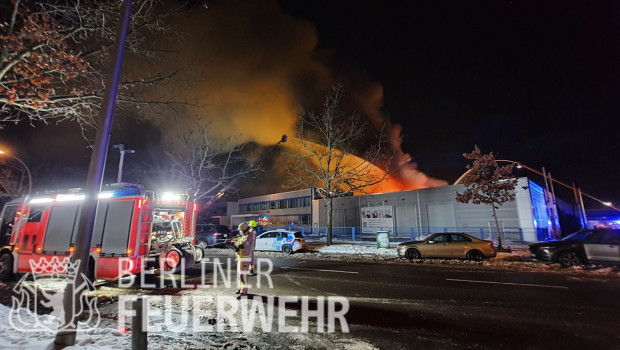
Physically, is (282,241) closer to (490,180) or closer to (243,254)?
(243,254)

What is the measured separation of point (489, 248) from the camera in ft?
41.3

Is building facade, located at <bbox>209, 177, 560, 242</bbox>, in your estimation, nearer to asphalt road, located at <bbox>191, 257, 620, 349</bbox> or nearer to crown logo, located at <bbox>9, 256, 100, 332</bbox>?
asphalt road, located at <bbox>191, 257, 620, 349</bbox>

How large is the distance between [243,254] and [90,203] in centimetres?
385

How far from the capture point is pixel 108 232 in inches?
337

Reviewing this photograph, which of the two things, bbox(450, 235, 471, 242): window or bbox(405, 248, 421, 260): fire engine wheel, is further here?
bbox(405, 248, 421, 260): fire engine wheel

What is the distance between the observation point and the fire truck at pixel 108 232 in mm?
8359

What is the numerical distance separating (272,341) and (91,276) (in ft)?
23.7

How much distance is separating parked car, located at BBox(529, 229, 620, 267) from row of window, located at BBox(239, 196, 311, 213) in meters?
34.8

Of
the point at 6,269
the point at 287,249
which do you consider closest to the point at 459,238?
the point at 287,249

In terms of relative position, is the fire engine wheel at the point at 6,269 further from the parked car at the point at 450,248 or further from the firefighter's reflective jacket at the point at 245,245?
the parked car at the point at 450,248

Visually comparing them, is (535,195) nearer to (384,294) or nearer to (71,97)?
(384,294)

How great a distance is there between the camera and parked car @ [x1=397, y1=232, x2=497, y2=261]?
1271 centimetres

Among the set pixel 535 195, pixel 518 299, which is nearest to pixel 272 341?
pixel 518 299

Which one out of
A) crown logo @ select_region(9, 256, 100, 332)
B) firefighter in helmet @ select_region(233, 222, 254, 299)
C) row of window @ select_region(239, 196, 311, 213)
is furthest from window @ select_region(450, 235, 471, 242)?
row of window @ select_region(239, 196, 311, 213)
